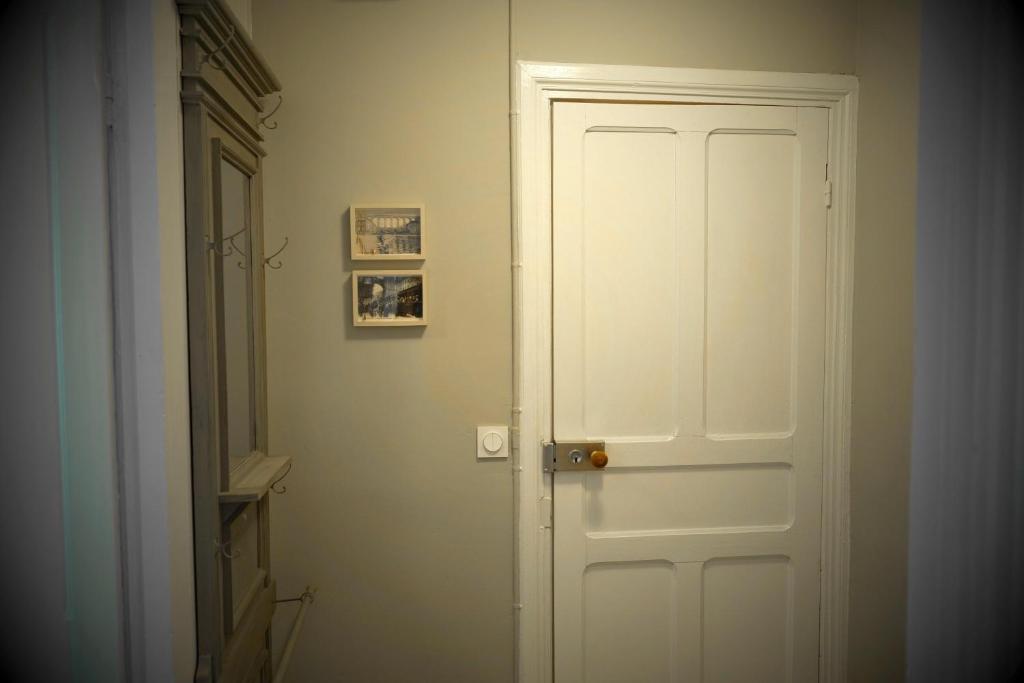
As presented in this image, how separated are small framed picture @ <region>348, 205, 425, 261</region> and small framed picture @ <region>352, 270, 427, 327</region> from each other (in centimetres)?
5

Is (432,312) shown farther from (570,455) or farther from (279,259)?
(570,455)

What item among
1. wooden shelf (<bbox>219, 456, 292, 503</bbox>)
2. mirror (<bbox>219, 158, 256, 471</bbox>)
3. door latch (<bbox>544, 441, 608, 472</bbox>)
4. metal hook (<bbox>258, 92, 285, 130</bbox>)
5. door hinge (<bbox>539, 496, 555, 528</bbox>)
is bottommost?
door hinge (<bbox>539, 496, 555, 528</bbox>)

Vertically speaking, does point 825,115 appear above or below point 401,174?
above

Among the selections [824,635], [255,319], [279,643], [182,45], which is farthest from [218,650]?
[824,635]

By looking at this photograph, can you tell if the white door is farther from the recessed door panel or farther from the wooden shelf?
the wooden shelf

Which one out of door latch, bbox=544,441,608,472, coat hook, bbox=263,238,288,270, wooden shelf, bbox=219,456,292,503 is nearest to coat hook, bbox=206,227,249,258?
coat hook, bbox=263,238,288,270

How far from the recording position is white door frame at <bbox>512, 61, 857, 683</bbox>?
162 centimetres

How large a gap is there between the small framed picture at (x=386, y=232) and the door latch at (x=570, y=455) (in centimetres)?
72

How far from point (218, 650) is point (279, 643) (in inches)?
21.5

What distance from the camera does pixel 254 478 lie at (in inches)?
50.8

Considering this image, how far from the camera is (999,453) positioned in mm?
447

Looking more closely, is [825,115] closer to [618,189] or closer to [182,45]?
[618,189]

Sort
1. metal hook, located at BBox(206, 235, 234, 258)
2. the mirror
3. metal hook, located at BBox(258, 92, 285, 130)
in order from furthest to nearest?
metal hook, located at BBox(258, 92, 285, 130)
the mirror
metal hook, located at BBox(206, 235, 234, 258)

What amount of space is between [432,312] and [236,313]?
540 mm
